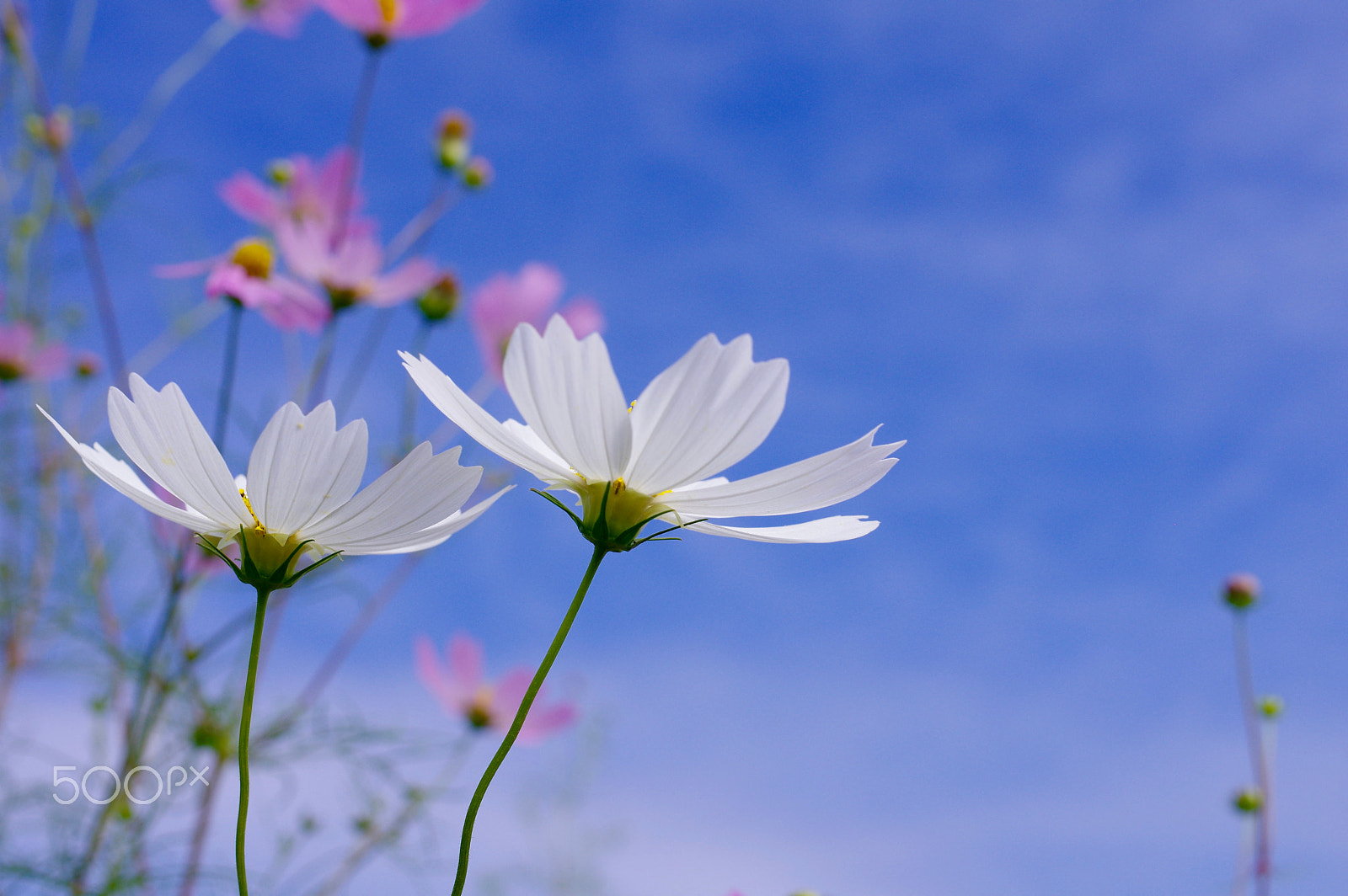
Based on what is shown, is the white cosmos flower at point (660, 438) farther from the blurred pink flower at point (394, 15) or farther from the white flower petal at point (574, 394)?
the blurred pink flower at point (394, 15)

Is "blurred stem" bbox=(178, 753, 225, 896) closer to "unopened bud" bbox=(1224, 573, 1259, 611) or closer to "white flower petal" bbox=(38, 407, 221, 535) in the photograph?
"white flower petal" bbox=(38, 407, 221, 535)

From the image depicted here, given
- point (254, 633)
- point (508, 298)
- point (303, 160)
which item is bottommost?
point (254, 633)

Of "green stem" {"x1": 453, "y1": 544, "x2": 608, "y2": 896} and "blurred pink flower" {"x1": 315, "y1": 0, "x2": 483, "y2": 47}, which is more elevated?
"blurred pink flower" {"x1": 315, "y1": 0, "x2": 483, "y2": 47}

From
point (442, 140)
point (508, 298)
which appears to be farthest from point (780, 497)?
point (442, 140)

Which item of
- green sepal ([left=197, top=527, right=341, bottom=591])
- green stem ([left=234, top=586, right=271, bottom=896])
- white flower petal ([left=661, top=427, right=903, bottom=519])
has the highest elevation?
white flower petal ([left=661, top=427, right=903, bottom=519])

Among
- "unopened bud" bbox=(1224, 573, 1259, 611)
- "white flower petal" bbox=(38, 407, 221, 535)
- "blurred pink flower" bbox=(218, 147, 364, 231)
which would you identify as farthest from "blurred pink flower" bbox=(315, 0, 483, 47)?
"unopened bud" bbox=(1224, 573, 1259, 611)

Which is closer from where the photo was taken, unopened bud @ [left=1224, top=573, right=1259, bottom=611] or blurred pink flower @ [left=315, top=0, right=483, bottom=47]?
blurred pink flower @ [left=315, top=0, right=483, bottom=47]

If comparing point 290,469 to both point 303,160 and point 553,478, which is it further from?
point 303,160
